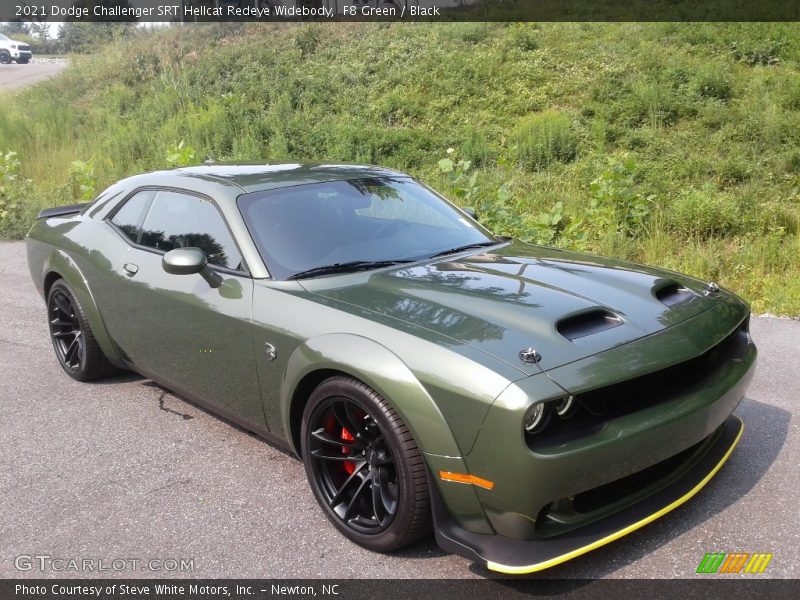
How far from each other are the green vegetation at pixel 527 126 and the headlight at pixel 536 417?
4493 mm

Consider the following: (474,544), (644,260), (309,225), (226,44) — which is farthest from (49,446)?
(226,44)

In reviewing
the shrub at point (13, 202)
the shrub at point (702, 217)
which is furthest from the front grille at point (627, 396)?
the shrub at point (13, 202)

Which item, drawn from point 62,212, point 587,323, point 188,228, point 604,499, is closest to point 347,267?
point 188,228

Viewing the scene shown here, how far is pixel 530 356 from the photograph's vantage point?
2.64 meters

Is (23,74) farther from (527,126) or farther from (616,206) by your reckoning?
(616,206)

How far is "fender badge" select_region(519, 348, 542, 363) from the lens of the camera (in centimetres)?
263

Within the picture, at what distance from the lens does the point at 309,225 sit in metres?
3.83

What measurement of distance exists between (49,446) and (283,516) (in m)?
1.66

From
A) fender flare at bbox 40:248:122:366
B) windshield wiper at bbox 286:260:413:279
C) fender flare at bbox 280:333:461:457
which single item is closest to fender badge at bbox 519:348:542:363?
fender flare at bbox 280:333:461:457

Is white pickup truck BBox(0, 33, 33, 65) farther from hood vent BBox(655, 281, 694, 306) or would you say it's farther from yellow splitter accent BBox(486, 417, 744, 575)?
yellow splitter accent BBox(486, 417, 744, 575)

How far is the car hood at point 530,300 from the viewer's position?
279cm

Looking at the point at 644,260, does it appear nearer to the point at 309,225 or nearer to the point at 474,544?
the point at 309,225

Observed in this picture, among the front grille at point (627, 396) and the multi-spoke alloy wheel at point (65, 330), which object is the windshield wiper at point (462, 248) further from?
the multi-spoke alloy wheel at point (65, 330)

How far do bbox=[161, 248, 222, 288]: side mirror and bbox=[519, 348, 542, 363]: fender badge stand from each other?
5.63 feet
